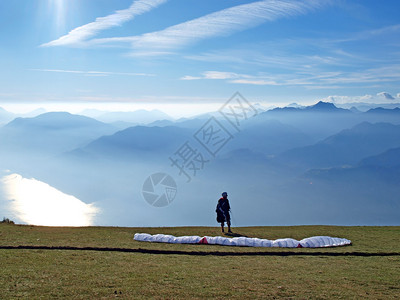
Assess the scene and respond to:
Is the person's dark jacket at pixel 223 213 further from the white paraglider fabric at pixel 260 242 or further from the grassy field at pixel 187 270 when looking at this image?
the grassy field at pixel 187 270

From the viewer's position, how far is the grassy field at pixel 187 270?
1066 cm

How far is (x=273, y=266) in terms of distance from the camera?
14.4 metres

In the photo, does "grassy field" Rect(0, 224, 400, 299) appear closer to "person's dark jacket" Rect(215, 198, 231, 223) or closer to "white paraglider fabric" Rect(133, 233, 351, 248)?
"white paraglider fabric" Rect(133, 233, 351, 248)

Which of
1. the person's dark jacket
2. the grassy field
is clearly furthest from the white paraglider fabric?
the person's dark jacket

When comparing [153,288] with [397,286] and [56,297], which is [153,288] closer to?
[56,297]

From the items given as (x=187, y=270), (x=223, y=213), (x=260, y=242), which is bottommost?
(x=260, y=242)

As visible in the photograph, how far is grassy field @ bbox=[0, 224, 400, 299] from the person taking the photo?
10.7 meters

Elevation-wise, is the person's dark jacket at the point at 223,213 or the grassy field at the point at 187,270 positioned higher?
the person's dark jacket at the point at 223,213

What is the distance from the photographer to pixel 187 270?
1320 cm

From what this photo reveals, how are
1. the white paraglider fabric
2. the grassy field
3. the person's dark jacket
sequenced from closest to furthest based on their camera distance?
1. the grassy field
2. the white paraglider fabric
3. the person's dark jacket

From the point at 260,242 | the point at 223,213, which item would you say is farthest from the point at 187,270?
the point at 223,213

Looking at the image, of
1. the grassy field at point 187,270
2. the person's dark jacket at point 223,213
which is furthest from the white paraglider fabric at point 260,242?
the person's dark jacket at point 223,213

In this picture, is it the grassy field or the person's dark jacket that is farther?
the person's dark jacket

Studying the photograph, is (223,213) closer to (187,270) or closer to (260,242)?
(260,242)
